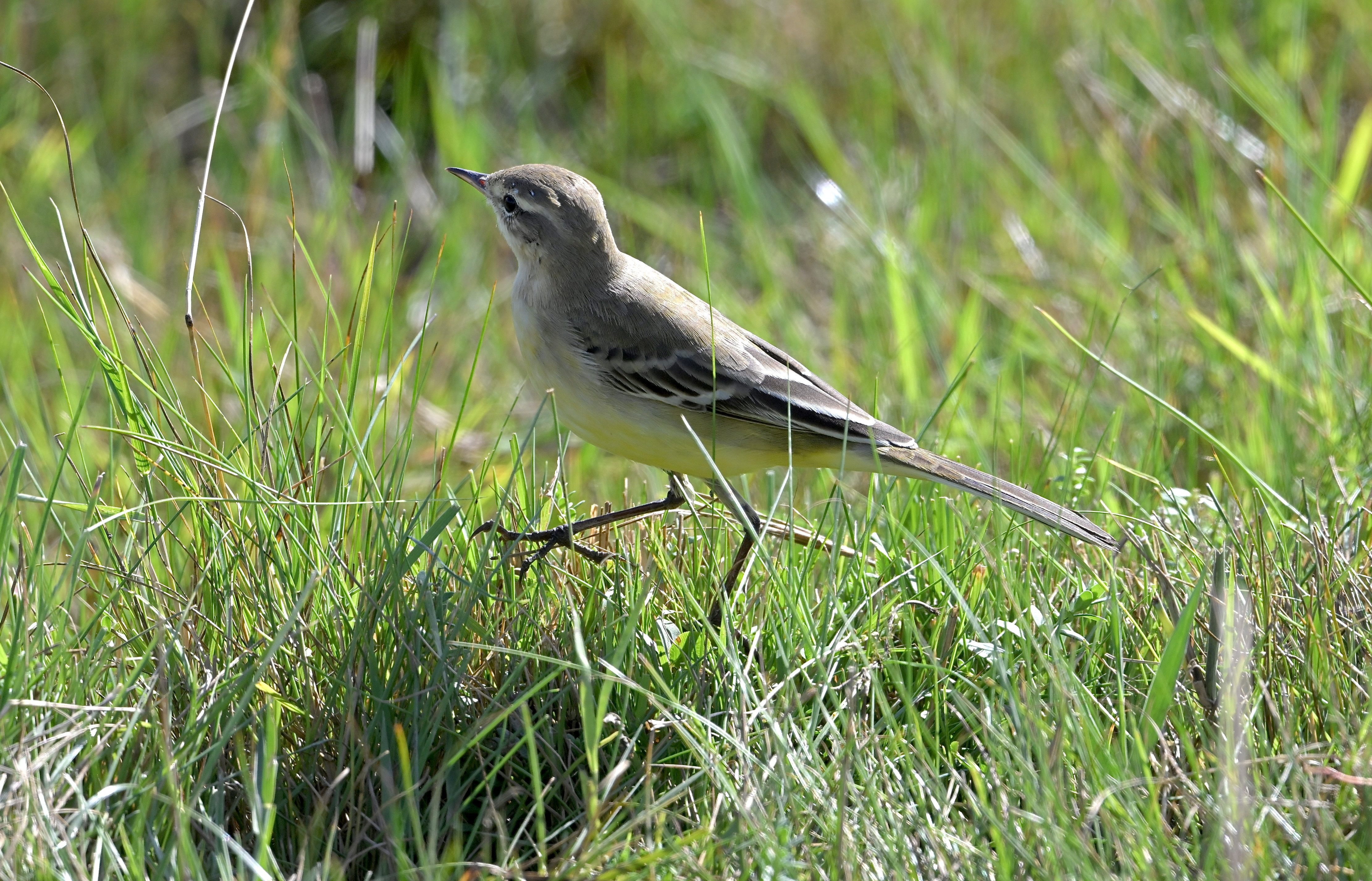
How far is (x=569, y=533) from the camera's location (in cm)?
352

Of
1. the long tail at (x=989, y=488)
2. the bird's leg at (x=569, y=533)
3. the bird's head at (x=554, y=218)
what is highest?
the bird's head at (x=554, y=218)

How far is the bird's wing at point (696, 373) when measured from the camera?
4012 millimetres

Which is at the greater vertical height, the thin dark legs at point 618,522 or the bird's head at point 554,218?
the bird's head at point 554,218

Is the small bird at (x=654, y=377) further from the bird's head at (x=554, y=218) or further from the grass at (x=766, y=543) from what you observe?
the grass at (x=766, y=543)

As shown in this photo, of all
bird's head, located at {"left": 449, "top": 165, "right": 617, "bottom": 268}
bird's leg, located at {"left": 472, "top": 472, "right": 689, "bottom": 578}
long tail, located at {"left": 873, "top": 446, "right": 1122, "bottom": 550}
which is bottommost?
bird's leg, located at {"left": 472, "top": 472, "right": 689, "bottom": 578}

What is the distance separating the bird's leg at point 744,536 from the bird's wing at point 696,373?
0.31m

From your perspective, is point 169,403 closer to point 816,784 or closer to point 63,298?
point 63,298

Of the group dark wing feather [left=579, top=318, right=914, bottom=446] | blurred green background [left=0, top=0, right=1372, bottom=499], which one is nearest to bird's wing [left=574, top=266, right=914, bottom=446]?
dark wing feather [left=579, top=318, right=914, bottom=446]

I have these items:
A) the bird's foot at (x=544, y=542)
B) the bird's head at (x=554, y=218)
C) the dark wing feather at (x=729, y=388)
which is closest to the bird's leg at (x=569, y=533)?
the bird's foot at (x=544, y=542)

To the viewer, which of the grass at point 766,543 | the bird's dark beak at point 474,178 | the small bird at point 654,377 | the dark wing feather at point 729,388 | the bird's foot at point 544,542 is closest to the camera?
the grass at point 766,543

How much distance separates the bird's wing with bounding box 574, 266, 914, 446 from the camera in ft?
13.2

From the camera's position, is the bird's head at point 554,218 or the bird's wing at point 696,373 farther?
the bird's head at point 554,218

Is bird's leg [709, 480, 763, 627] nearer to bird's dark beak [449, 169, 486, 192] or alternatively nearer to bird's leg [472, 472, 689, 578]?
bird's leg [472, 472, 689, 578]

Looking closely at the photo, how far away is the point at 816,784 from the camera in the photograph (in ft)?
8.90
